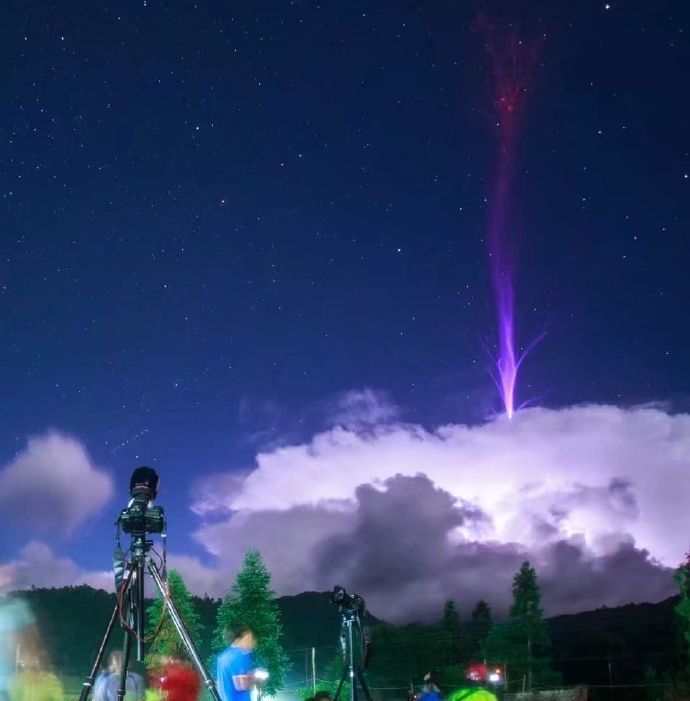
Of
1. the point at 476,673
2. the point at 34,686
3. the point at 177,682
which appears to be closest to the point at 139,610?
the point at 177,682

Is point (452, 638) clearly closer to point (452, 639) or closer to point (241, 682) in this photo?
point (452, 639)

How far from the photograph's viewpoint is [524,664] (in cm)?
6500

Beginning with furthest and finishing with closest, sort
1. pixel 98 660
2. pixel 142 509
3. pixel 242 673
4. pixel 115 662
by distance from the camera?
pixel 115 662, pixel 242 673, pixel 142 509, pixel 98 660

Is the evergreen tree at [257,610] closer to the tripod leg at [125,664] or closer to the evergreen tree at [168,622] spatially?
the evergreen tree at [168,622]

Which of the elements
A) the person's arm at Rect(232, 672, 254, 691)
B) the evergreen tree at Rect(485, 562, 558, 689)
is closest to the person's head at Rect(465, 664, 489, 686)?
the person's arm at Rect(232, 672, 254, 691)

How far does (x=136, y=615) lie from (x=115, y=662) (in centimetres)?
351

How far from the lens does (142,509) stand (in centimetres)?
728

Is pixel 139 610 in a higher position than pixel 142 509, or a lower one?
lower

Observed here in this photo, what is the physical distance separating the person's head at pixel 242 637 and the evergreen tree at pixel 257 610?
1993 inches

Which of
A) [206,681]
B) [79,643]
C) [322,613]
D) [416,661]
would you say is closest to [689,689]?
[206,681]

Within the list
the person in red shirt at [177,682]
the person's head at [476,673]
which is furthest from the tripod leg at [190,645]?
the person's head at [476,673]

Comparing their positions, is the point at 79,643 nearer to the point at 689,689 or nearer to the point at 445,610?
the point at 445,610

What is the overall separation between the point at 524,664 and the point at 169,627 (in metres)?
31.6

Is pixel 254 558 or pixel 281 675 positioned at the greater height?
pixel 254 558
